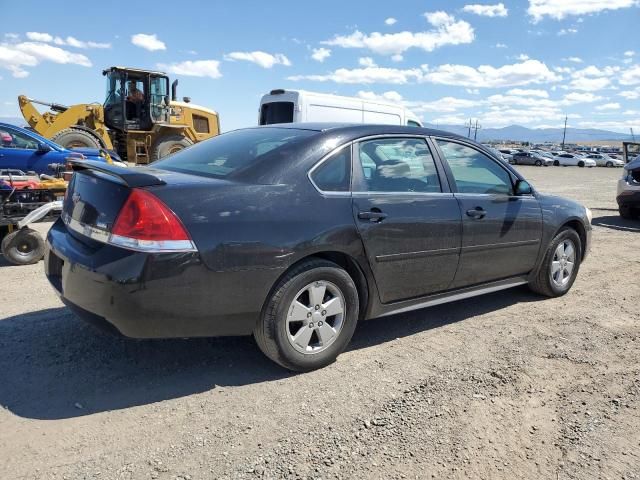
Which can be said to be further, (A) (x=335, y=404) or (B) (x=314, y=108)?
(B) (x=314, y=108)

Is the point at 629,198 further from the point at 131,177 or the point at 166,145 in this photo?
the point at 166,145

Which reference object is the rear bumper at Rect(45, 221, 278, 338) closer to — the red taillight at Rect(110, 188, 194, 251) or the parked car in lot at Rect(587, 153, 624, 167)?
the red taillight at Rect(110, 188, 194, 251)

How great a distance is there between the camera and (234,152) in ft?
11.8

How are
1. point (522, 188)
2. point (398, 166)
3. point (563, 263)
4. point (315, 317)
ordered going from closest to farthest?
point (315, 317) < point (398, 166) < point (522, 188) < point (563, 263)

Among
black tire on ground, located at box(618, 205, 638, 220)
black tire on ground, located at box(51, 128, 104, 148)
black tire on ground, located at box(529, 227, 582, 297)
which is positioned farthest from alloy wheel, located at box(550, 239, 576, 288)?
black tire on ground, located at box(51, 128, 104, 148)

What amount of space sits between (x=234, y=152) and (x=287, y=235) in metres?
0.88

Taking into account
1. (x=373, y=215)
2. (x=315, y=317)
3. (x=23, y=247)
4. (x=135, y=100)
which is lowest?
(x=23, y=247)

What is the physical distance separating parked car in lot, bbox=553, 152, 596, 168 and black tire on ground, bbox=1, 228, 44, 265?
55641 mm

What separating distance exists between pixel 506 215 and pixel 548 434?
2.07m

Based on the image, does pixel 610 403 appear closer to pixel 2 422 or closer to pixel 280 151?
pixel 280 151

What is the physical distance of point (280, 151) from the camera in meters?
3.35

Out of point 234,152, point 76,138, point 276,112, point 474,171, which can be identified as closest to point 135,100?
point 76,138

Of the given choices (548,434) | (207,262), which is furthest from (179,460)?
(548,434)

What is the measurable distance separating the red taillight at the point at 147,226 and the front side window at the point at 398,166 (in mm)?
1299
